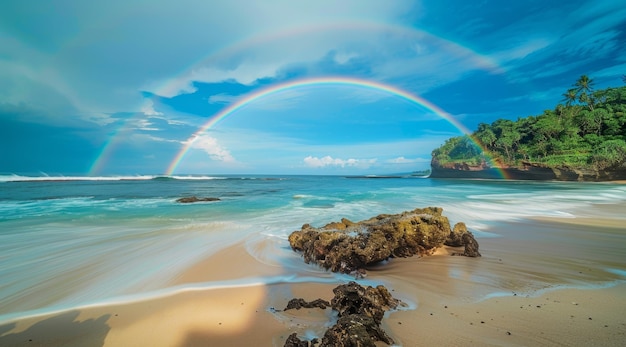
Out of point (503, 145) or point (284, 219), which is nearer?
point (284, 219)

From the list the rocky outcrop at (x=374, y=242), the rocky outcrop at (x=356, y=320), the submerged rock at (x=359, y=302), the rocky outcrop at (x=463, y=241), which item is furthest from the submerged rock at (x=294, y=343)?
the rocky outcrop at (x=463, y=241)

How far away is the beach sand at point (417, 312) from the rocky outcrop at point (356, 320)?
0.22 metres

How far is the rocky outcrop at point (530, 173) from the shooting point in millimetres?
43966

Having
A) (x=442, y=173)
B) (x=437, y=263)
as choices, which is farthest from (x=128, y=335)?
(x=442, y=173)

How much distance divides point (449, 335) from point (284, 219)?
1096 centimetres

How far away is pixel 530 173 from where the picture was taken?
56969mm

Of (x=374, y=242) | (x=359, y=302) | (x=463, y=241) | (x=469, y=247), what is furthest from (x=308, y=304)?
(x=463, y=241)

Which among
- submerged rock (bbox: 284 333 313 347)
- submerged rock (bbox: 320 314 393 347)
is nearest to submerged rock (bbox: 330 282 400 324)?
submerged rock (bbox: 320 314 393 347)

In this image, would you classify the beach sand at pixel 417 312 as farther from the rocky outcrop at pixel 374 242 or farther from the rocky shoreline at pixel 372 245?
the rocky outcrop at pixel 374 242

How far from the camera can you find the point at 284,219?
1359cm

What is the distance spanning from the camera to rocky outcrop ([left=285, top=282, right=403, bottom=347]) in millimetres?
2582

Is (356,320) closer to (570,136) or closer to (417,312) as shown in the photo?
(417,312)

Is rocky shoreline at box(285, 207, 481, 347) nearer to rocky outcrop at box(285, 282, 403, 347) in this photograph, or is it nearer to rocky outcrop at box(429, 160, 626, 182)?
rocky outcrop at box(285, 282, 403, 347)

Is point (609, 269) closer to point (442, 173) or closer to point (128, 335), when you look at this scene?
point (128, 335)
